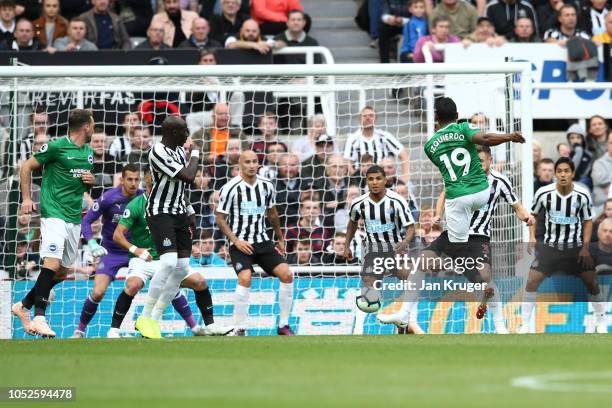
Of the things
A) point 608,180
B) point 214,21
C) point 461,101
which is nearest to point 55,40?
point 214,21

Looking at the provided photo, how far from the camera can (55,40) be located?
1864 centimetres

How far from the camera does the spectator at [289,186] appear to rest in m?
16.2

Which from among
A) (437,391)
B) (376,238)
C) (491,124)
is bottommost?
(437,391)

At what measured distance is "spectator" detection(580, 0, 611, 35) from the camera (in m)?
19.9

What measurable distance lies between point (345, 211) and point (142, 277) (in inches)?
132

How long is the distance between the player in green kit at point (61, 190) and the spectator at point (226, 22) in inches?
259

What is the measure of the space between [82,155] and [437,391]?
643 cm

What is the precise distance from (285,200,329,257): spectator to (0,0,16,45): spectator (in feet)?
17.3

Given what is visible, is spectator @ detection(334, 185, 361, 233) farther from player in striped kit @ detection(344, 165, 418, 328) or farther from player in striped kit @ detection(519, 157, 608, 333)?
player in striped kit @ detection(519, 157, 608, 333)

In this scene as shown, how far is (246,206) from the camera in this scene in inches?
572

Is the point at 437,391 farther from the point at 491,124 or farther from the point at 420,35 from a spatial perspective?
the point at 420,35

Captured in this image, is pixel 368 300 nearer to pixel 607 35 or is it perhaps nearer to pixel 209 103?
pixel 209 103

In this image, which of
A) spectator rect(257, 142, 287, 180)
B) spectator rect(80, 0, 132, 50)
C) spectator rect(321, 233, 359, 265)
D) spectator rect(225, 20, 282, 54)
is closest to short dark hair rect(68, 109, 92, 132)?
spectator rect(257, 142, 287, 180)

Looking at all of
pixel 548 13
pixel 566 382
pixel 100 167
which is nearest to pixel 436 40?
pixel 548 13
